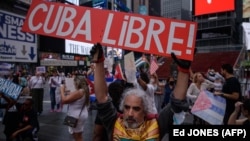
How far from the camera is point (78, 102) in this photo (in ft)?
18.0

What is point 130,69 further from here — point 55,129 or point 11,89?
point 55,129

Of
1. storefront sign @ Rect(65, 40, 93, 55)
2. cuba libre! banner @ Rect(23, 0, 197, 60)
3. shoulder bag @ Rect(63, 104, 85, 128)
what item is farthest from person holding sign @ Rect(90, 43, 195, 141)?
storefront sign @ Rect(65, 40, 93, 55)

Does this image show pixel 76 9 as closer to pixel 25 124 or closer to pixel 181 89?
pixel 181 89

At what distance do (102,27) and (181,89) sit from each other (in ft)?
3.97

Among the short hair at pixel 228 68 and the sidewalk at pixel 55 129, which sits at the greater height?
the short hair at pixel 228 68

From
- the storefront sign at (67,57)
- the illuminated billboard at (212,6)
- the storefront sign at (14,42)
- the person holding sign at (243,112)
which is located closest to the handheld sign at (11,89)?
A: the storefront sign at (14,42)

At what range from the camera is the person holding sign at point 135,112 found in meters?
2.46

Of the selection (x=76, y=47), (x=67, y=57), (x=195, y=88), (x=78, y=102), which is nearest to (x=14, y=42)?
(x=78, y=102)

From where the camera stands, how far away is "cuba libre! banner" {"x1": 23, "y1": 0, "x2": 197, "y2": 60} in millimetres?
3230

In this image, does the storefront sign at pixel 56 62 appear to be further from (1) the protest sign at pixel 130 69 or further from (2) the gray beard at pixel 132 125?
(2) the gray beard at pixel 132 125

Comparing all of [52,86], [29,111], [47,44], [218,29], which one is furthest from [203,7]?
[29,111]

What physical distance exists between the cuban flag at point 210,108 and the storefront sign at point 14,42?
8.52 feet

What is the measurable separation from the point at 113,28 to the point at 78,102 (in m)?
2.35

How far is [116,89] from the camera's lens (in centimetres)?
416
